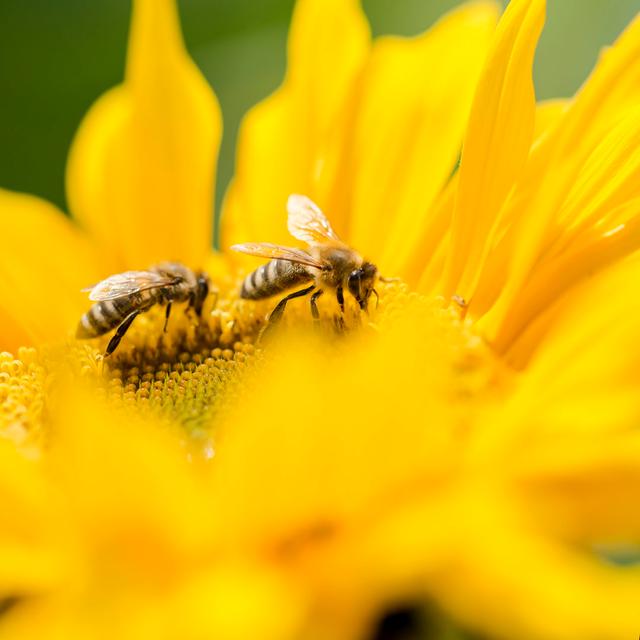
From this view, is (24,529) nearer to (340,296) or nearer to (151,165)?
(340,296)

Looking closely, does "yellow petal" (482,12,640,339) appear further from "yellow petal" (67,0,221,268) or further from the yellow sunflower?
"yellow petal" (67,0,221,268)

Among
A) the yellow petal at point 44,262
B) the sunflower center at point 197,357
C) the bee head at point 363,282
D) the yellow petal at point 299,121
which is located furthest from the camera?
the yellow petal at point 44,262

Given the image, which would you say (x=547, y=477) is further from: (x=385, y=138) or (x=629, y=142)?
(x=385, y=138)

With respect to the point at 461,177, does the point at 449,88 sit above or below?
above

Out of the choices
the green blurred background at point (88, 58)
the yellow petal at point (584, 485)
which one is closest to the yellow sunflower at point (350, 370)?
the yellow petal at point (584, 485)

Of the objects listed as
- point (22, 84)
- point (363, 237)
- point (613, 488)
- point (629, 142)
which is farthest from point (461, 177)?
point (22, 84)

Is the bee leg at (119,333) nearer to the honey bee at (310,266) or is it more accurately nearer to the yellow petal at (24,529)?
the honey bee at (310,266)
